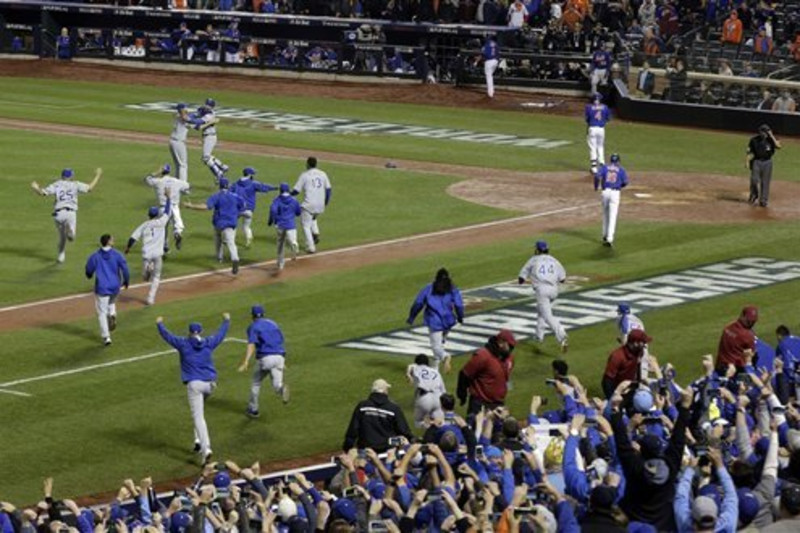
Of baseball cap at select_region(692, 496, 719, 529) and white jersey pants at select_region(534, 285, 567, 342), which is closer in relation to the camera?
baseball cap at select_region(692, 496, 719, 529)

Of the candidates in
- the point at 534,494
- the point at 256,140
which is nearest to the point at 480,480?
the point at 534,494

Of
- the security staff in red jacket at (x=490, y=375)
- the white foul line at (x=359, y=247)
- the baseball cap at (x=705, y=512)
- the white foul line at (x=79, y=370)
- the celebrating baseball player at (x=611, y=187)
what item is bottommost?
the white foul line at (x=79, y=370)

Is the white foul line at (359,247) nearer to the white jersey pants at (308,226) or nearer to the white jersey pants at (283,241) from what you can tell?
the white jersey pants at (308,226)

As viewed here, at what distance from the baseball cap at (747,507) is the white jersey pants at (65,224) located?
818 inches

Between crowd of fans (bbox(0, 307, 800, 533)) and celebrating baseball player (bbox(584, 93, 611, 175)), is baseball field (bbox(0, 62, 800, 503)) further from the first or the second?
crowd of fans (bbox(0, 307, 800, 533))

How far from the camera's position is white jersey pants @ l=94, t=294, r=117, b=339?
27.8m

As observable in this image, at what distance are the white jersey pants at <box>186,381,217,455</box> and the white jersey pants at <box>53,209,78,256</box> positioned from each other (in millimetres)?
11122

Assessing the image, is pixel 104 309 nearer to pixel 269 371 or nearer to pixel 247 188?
pixel 269 371

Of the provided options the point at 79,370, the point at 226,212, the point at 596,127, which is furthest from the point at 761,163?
the point at 79,370

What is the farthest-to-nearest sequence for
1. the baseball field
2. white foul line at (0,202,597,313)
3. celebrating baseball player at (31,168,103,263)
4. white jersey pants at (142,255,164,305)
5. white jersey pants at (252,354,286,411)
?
celebrating baseball player at (31,168,103,263) < white foul line at (0,202,597,313) < white jersey pants at (142,255,164,305) < the baseball field < white jersey pants at (252,354,286,411)

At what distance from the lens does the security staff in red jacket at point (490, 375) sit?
22.7 metres

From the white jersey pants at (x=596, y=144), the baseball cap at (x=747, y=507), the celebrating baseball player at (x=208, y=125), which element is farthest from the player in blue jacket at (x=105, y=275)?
the white jersey pants at (x=596, y=144)

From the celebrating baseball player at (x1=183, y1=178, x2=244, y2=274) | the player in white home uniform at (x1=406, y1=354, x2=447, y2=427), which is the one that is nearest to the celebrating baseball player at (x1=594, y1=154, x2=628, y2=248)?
the celebrating baseball player at (x1=183, y1=178, x2=244, y2=274)

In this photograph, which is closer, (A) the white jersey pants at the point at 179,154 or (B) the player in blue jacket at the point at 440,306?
(B) the player in blue jacket at the point at 440,306
